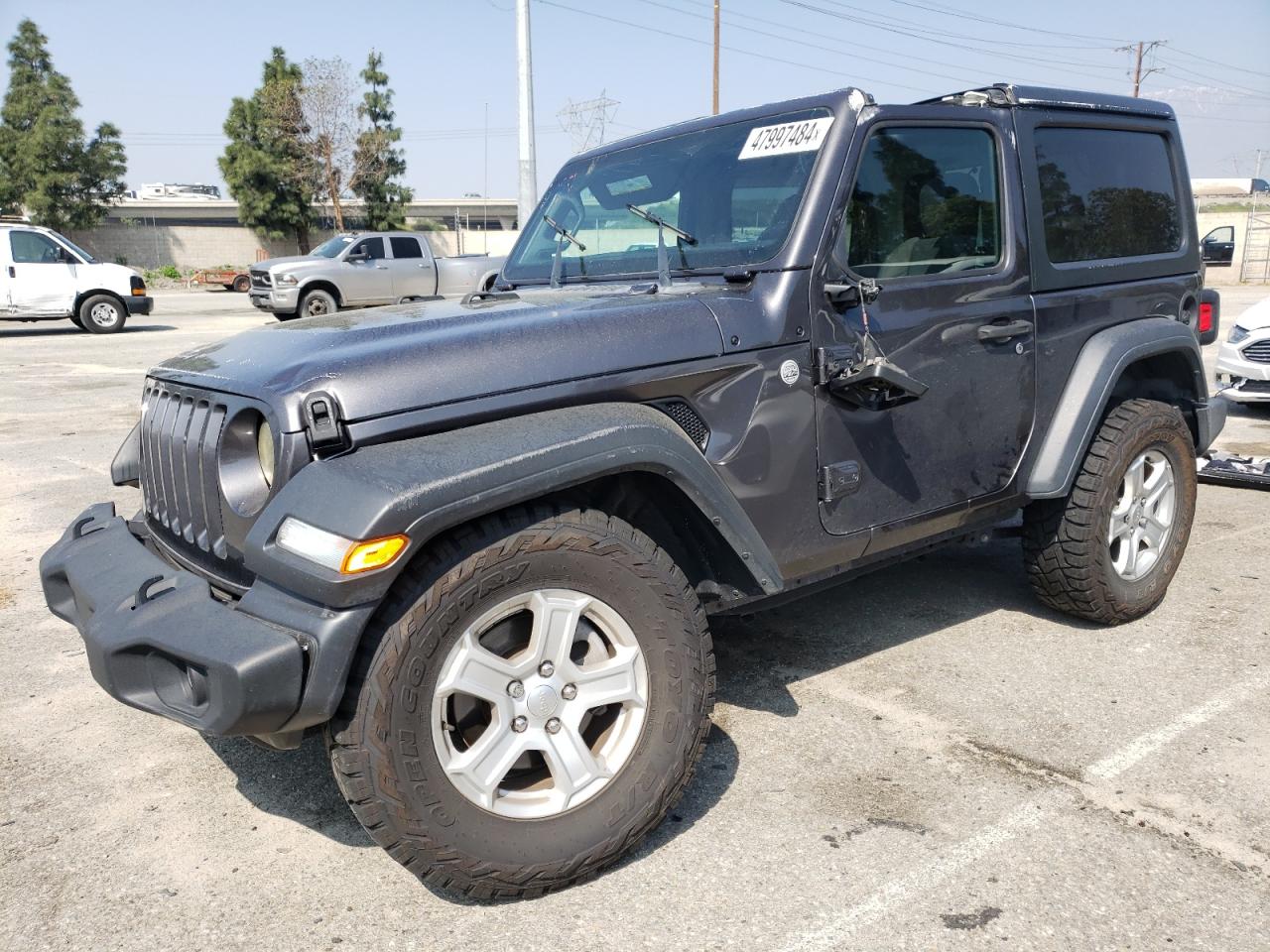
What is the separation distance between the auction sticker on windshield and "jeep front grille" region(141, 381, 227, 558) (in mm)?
1884

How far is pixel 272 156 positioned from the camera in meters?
47.5

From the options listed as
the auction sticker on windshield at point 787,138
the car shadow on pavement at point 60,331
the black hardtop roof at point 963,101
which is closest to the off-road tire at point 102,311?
the car shadow on pavement at point 60,331

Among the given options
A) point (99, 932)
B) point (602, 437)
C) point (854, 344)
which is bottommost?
point (99, 932)

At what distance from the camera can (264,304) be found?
66.2 feet

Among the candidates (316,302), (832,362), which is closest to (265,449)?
(832,362)

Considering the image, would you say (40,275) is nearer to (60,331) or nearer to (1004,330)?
(60,331)

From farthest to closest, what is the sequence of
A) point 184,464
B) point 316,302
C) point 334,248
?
point 334,248
point 316,302
point 184,464

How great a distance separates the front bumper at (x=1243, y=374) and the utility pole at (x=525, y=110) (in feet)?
37.9

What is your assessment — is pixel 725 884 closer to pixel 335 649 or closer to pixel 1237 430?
pixel 335 649

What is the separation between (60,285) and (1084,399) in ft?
59.4

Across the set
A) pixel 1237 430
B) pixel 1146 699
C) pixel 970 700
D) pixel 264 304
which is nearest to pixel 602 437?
pixel 970 700

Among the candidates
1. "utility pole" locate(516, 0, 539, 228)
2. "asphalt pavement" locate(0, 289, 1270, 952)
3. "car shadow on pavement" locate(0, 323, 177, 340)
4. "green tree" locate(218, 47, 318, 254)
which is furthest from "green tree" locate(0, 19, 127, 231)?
"asphalt pavement" locate(0, 289, 1270, 952)

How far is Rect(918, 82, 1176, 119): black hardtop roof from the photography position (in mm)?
3742

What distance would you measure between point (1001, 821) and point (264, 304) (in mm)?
19708
